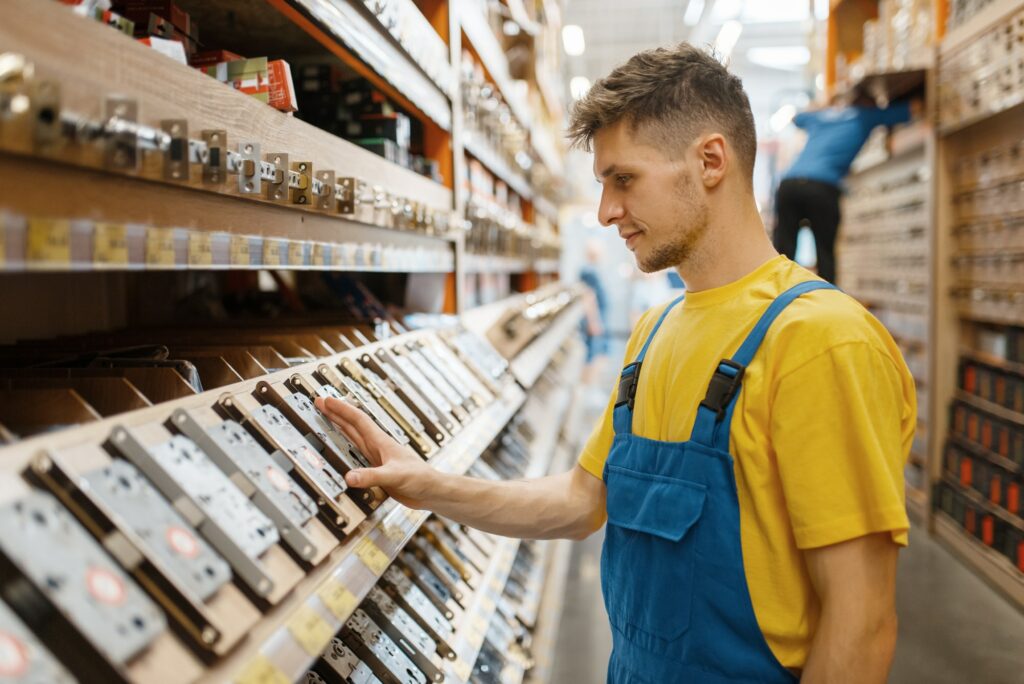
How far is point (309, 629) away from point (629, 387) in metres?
0.84

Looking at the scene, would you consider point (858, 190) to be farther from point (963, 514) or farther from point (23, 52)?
point (23, 52)

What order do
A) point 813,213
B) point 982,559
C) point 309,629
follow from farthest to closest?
point 813,213 < point 982,559 < point 309,629

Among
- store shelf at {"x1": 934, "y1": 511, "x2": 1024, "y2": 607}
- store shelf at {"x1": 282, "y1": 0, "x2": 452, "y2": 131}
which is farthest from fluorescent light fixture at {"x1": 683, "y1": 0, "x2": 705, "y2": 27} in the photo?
store shelf at {"x1": 282, "y1": 0, "x2": 452, "y2": 131}

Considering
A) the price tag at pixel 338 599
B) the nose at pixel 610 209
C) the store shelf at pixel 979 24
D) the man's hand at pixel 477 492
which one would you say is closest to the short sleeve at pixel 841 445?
the nose at pixel 610 209

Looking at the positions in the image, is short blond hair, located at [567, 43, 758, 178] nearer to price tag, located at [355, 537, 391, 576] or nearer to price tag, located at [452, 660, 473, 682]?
price tag, located at [355, 537, 391, 576]

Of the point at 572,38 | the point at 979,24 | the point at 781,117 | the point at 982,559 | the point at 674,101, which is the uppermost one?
the point at 572,38

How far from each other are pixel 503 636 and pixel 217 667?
5.98ft

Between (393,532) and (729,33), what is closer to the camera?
(393,532)

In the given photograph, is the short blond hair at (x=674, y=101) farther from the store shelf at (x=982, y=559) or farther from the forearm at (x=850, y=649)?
the store shelf at (x=982, y=559)

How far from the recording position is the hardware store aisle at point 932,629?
3061mm

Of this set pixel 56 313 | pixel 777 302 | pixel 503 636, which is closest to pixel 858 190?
pixel 503 636

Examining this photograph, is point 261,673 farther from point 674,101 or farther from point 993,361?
point 993,361

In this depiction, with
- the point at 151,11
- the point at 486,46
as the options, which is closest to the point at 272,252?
the point at 151,11

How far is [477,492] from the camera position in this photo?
161cm
